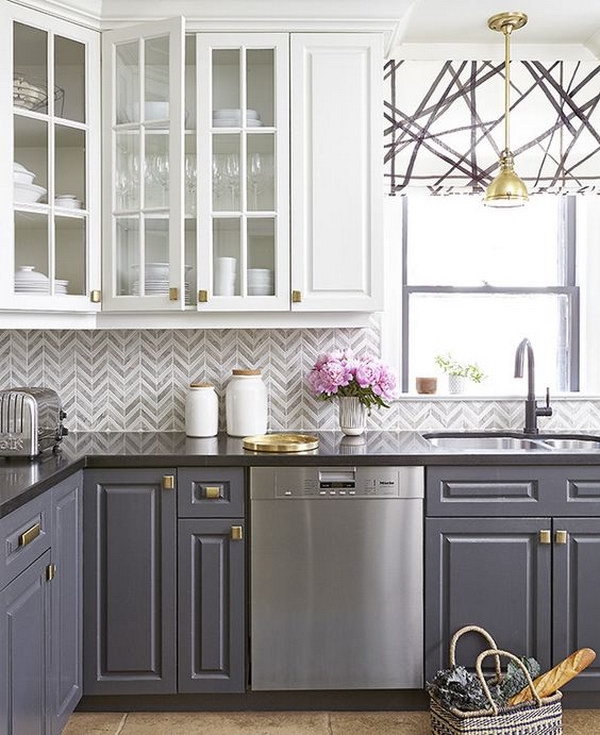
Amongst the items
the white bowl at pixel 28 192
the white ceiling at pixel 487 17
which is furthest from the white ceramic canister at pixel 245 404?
the white ceiling at pixel 487 17

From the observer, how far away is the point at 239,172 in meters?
2.82

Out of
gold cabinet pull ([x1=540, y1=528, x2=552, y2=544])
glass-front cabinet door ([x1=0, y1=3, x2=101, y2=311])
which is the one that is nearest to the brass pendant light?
gold cabinet pull ([x1=540, y1=528, x2=552, y2=544])

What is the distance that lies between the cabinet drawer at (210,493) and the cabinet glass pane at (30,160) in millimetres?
1099

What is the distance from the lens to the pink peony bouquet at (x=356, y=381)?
9.51ft

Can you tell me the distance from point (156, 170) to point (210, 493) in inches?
47.7

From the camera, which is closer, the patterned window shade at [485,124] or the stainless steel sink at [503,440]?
the stainless steel sink at [503,440]

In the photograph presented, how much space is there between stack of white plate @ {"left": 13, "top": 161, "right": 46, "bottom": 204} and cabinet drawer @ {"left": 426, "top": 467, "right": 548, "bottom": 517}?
1666mm

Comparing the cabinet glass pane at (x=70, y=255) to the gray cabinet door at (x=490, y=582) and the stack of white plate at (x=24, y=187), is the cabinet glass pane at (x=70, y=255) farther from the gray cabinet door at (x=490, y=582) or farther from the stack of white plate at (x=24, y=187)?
the gray cabinet door at (x=490, y=582)

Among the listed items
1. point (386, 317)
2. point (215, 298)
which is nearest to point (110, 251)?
point (215, 298)

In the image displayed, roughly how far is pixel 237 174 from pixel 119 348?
90 cm

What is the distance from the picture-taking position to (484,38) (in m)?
3.16

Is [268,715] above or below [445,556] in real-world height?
below

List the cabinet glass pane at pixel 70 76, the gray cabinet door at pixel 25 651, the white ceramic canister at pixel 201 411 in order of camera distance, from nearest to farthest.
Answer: the gray cabinet door at pixel 25 651
the cabinet glass pane at pixel 70 76
the white ceramic canister at pixel 201 411

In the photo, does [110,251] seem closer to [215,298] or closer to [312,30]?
[215,298]
